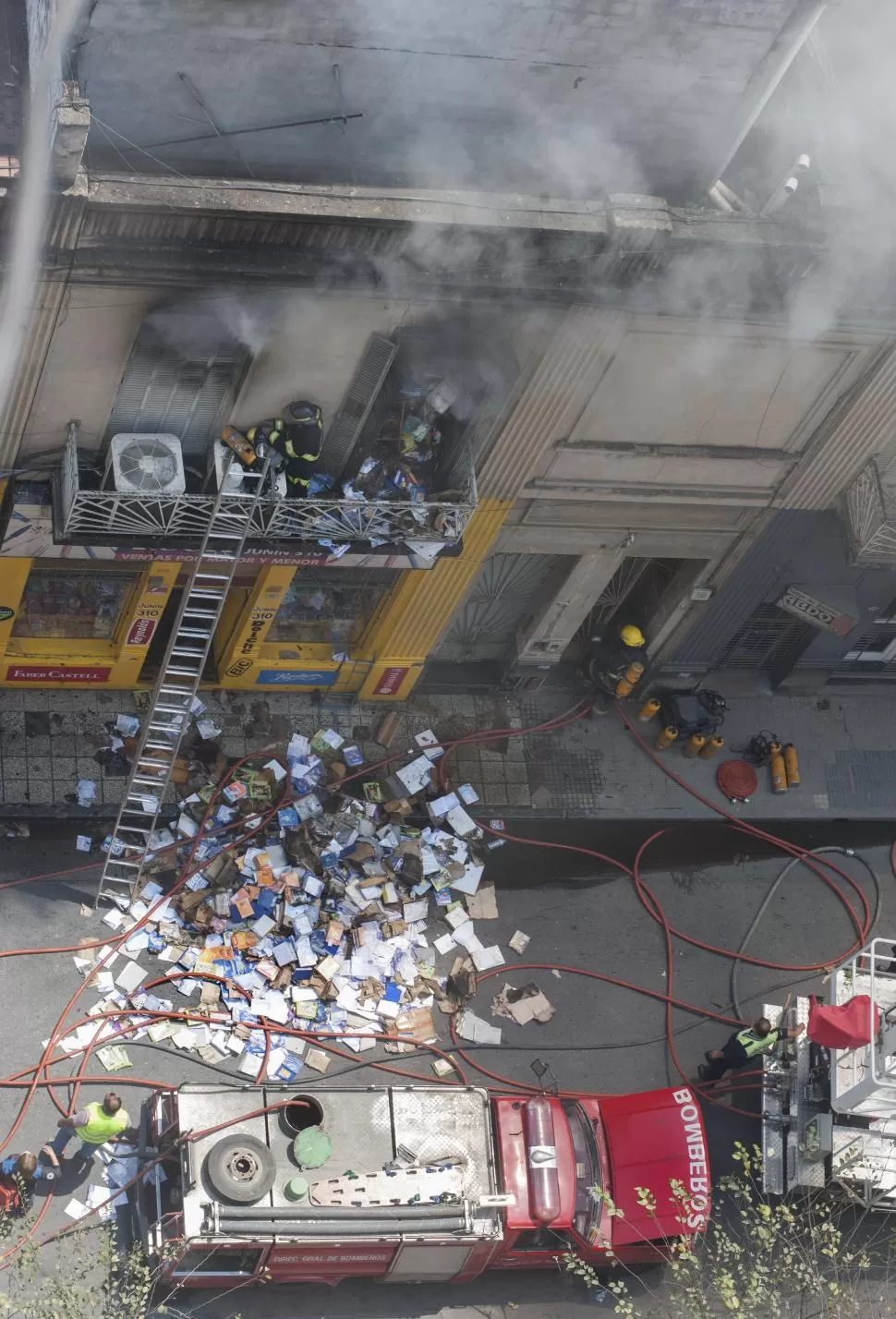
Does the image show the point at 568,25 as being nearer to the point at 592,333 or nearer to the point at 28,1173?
the point at 592,333

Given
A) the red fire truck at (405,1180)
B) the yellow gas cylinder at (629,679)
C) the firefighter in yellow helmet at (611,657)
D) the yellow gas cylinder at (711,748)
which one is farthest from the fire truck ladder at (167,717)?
the yellow gas cylinder at (711,748)

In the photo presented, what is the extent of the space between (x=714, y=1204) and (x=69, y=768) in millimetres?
10876

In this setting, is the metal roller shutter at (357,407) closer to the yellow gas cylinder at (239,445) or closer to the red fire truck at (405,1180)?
the yellow gas cylinder at (239,445)

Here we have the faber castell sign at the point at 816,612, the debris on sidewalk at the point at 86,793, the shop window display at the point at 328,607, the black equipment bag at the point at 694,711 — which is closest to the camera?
the debris on sidewalk at the point at 86,793

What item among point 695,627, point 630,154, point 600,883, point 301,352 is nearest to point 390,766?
point 600,883

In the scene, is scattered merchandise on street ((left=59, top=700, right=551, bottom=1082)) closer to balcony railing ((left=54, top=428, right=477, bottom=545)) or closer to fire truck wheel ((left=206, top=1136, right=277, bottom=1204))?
fire truck wheel ((left=206, top=1136, right=277, bottom=1204))

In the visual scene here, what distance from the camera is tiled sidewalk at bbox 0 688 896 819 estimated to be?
960 inches

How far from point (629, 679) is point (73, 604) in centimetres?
874

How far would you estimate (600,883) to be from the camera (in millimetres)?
25578

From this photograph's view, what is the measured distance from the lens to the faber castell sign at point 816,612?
26266 millimetres

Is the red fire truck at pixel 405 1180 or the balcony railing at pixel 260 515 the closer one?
the red fire truck at pixel 405 1180

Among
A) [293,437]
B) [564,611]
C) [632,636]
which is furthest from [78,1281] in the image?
[632,636]

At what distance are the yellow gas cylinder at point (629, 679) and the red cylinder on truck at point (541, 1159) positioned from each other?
7603mm

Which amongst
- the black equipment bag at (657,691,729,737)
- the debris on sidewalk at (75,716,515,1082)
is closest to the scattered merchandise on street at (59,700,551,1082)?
the debris on sidewalk at (75,716,515,1082)
